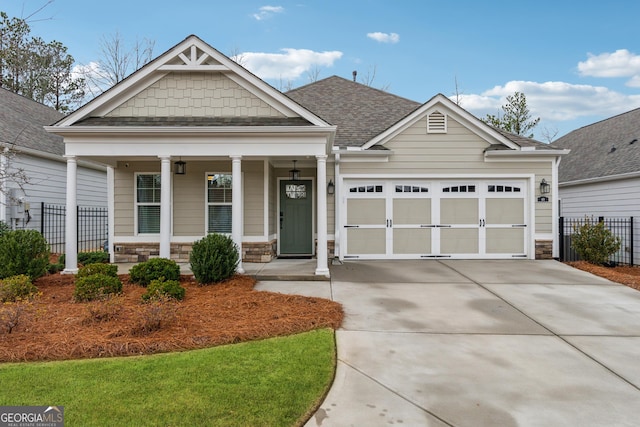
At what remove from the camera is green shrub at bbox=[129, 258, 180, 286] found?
266 inches

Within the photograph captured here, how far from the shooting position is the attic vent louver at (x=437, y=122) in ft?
33.7

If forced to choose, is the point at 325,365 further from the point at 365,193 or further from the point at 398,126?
the point at 398,126

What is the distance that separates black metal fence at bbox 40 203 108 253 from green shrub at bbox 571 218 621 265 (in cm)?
1383

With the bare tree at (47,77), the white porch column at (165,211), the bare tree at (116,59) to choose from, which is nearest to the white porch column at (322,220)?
the white porch column at (165,211)

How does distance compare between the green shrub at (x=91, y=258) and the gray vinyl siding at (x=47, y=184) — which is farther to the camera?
the gray vinyl siding at (x=47, y=184)

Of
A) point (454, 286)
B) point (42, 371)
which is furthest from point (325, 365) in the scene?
point (454, 286)

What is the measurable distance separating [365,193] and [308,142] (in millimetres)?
2986

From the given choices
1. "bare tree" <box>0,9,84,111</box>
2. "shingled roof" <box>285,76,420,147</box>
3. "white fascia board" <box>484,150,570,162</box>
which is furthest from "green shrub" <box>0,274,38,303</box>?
"bare tree" <box>0,9,84,111</box>

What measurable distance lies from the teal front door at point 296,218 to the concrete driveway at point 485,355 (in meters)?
3.53

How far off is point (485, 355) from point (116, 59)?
24.0 metres

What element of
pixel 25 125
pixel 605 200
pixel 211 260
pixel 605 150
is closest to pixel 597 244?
pixel 605 200

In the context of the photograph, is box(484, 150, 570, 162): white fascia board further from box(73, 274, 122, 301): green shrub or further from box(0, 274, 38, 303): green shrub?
box(0, 274, 38, 303): green shrub

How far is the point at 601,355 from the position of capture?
398cm

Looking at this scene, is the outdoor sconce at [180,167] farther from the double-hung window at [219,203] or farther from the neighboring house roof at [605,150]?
the neighboring house roof at [605,150]
